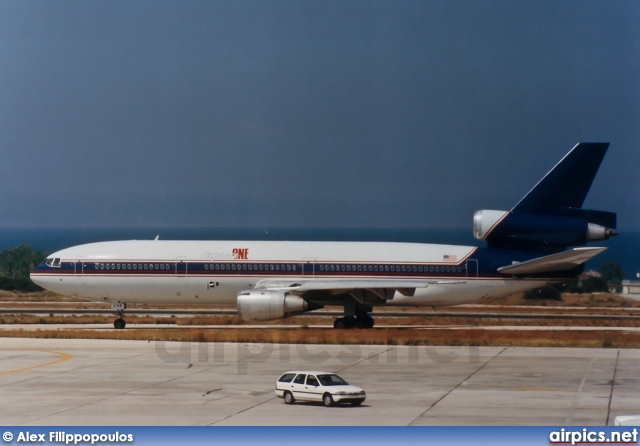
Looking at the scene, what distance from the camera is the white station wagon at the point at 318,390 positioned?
962 inches

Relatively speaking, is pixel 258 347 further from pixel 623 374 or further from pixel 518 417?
pixel 518 417

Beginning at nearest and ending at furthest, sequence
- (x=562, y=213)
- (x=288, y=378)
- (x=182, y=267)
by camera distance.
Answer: (x=288, y=378), (x=562, y=213), (x=182, y=267)

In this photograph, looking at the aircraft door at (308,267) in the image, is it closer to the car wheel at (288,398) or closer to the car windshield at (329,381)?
the car windshield at (329,381)

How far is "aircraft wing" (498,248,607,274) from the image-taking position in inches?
1788

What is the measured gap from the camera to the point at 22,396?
26125 mm

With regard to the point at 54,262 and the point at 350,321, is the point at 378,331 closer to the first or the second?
the point at 350,321

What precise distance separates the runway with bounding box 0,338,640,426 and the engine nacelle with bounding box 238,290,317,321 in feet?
15.6

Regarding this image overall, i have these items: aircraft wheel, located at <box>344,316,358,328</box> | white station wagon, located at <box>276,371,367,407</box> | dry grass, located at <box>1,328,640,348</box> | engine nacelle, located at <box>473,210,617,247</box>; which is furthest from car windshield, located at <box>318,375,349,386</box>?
engine nacelle, located at <box>473,210,617,247</box>

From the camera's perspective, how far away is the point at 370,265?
4844cm

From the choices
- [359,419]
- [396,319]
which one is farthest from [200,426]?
[396,319]

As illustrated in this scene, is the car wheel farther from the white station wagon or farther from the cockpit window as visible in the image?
the cockpit window

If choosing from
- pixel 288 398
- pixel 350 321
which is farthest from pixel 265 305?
pixel 288 398

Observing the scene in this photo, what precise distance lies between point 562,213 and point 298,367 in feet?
65.7

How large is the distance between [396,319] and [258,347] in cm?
1786
